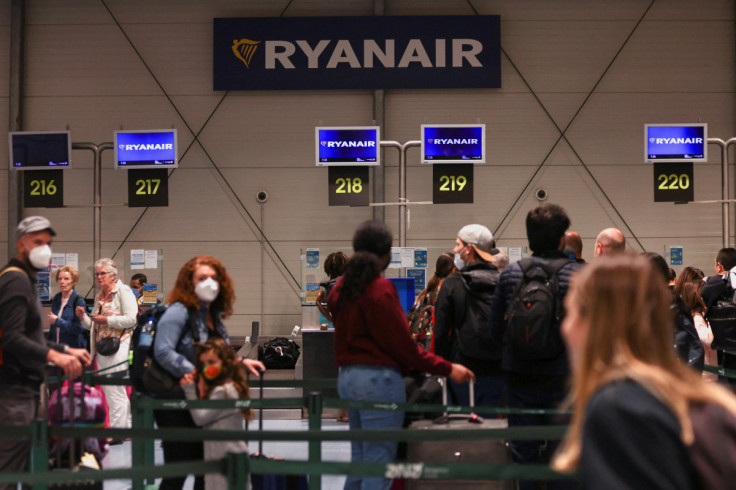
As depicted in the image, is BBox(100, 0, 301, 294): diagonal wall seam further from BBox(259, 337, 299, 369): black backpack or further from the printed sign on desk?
the printed sign on desk

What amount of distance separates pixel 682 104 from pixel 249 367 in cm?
1140

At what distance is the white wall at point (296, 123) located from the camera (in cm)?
1366

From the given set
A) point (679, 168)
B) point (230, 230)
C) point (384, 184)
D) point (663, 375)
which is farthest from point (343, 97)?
point (663, 375)

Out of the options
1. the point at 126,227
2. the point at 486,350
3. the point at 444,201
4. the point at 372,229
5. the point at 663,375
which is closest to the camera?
the point at 663,375

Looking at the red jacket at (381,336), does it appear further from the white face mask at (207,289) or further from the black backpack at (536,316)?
the white face mask at (207,289)

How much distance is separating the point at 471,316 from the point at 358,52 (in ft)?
31.0

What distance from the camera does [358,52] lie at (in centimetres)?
1357

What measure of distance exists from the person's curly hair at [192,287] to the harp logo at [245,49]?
973 cm

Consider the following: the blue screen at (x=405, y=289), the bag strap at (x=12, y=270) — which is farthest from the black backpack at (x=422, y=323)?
the bag strap at (x=12, y=270)

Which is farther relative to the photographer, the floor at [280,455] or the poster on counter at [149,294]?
the poster on counter at [149,294]

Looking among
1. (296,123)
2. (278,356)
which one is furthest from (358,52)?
(278,356)

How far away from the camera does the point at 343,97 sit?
13711 mm

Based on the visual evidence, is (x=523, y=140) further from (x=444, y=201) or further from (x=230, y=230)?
(x=230, y=230)

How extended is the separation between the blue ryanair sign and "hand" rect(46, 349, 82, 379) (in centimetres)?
1015
